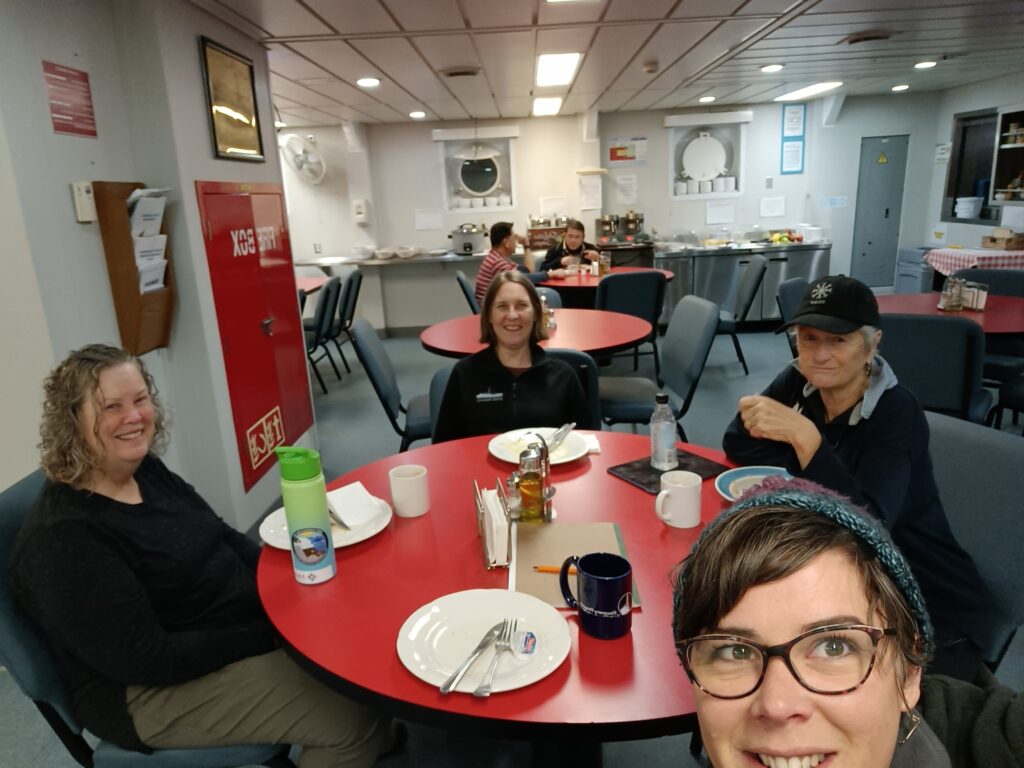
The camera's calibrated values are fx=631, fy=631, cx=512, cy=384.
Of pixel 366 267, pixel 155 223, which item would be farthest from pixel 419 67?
pixel 366 267

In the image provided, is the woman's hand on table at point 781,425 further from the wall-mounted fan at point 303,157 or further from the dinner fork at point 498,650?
the wall-mounted fan at point 303,157

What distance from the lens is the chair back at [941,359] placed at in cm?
266

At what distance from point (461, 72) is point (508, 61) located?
1.43 ft

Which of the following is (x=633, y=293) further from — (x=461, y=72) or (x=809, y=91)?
(x=809, y=91)

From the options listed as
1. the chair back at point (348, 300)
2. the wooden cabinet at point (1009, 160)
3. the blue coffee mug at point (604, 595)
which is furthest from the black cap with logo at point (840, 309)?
the wooden cabinet at point (1009, 160)

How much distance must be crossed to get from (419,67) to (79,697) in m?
4.15

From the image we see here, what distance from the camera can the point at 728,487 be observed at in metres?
1.52

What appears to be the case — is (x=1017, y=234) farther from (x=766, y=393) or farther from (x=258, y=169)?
(x=258, y=169)

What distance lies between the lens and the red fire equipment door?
9.68 ft

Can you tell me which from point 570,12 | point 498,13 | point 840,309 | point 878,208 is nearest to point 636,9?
point 570,12

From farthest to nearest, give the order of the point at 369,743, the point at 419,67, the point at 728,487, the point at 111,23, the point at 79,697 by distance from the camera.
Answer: the point at 419,67 < the point at 111,23 < the point at 728,487 < the point at 369,743 < the point at 79,697

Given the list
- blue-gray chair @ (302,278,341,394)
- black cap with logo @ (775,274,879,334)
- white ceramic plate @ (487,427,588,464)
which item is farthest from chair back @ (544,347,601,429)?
blue-gray chair @ (302,278,341,394)

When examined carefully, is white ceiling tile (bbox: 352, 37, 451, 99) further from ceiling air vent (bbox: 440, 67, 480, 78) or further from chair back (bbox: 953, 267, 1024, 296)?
chair back (bbox: 953, 267, 1024, 296)

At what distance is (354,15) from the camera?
9.96 ft
